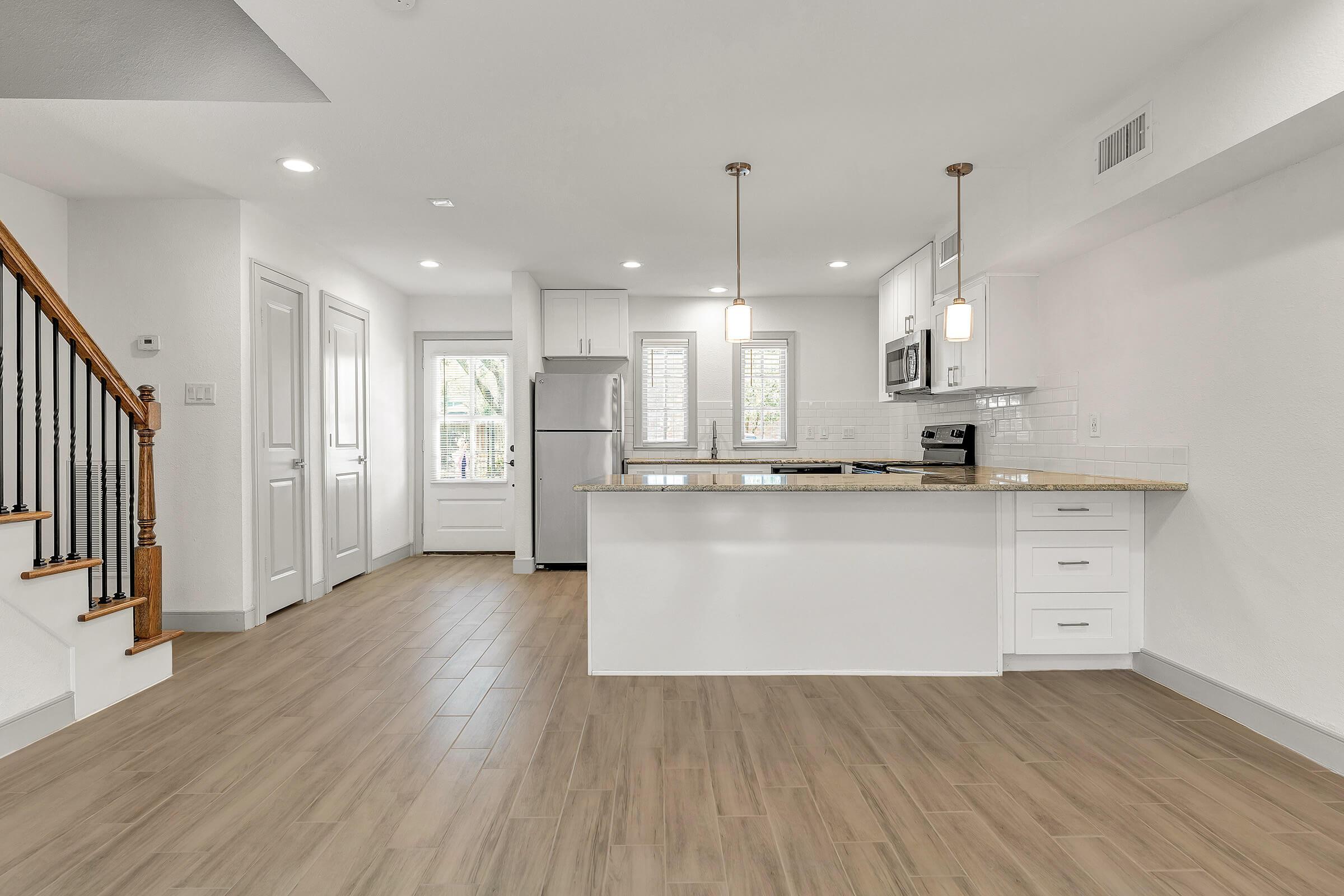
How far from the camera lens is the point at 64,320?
284cm

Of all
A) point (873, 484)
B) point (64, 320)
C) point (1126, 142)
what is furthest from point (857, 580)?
point (64, 320)

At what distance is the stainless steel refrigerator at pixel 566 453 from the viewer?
5.83 m

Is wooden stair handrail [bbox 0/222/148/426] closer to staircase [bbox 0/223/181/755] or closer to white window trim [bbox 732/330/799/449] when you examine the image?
staircase [bbox 0/223/181/755]

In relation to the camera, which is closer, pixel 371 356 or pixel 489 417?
pixel 371 356

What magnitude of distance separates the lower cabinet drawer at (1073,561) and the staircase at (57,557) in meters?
3.81

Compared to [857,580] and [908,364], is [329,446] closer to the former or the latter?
[857,580]

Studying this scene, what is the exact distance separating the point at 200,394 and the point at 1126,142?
4698mm

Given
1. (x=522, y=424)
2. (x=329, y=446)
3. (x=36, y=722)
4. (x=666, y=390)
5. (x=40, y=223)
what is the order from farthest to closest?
1. (x=666, y=390)
2. (x=522, y=424)
3. (x=329, y=446)
4. (x=40, y=223)
5. (x=36, y=722)

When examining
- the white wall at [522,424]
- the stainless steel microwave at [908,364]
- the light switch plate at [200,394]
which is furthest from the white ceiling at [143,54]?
the stainless steel microwave at [908,364]

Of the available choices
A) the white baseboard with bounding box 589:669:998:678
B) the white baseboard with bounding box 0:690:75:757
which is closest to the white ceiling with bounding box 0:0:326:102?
the white baseboard with bounding box 0:690:75:757

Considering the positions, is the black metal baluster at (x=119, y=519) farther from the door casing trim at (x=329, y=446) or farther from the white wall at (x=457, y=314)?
the white wall at (x=457, y=314)

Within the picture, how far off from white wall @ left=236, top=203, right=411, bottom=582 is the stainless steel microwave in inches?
164

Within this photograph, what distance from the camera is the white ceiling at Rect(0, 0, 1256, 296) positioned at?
2291 millimetres

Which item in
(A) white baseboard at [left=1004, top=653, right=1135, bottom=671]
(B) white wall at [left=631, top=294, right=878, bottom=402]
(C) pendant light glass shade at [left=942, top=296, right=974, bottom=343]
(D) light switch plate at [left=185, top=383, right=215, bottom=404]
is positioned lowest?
(A) white baseboard at [left=1004, top=653, right=1135, bottom=671]
